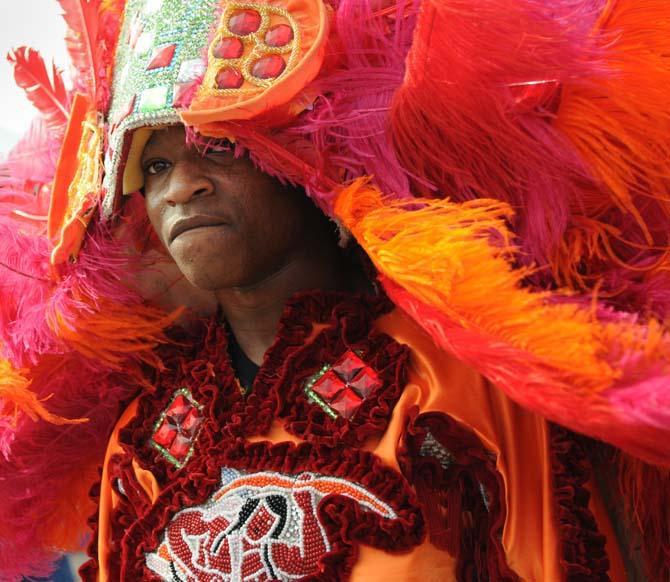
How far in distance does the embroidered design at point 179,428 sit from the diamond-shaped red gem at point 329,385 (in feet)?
0.57

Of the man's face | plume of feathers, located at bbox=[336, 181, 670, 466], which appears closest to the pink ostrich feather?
plume of feathers, located at bbox=[336, 181, 670, 466]

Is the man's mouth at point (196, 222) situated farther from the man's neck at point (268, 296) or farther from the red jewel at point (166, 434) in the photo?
the red jewel at point (166, 434)

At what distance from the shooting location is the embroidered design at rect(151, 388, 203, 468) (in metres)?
1.45

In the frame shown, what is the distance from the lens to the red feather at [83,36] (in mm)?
1473

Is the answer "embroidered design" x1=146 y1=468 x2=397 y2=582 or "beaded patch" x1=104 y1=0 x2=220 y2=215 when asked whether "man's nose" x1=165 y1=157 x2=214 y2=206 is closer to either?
"beaded patch" x1=104 y1=0 x2=220 y2=215

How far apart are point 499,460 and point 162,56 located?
1.97ft

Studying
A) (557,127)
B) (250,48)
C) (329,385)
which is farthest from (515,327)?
(250,48)

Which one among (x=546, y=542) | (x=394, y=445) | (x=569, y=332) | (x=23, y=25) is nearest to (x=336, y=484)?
(x=394, y=445)

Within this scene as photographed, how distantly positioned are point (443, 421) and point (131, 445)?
44 cm

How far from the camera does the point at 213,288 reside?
54.2 inches

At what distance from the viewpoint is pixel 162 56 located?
1331 mm

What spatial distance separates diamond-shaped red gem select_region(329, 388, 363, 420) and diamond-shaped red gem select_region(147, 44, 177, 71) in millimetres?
435

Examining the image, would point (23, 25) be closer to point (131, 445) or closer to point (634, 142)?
point (131, 445)

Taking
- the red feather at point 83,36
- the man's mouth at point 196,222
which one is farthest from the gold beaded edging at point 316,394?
the red feather at point 83,36
